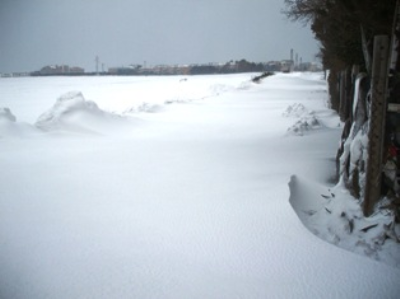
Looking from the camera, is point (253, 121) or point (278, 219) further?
point (253, 121)

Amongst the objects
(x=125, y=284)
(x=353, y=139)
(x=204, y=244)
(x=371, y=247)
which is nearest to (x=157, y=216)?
(x=204, y=244)

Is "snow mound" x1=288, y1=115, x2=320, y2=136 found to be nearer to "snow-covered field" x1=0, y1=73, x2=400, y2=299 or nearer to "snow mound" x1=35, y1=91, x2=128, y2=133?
"snow-covered field" x1=0, y1=73, x2=400, y2=299

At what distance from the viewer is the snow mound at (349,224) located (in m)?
3.40

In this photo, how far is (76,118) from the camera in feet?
35.4

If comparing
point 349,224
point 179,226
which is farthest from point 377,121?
point 179,226

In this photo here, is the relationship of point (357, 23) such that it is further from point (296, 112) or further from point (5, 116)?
point (5, 116)

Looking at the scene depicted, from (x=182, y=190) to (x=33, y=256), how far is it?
92.6 inches

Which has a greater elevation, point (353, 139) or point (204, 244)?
point (353, 139)

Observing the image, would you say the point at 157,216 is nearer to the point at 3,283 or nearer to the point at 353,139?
the point at 3,283

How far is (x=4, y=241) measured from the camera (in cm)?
377

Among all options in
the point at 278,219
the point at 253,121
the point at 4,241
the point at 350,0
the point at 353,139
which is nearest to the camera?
the point at 4,241

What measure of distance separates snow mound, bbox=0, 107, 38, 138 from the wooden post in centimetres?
913

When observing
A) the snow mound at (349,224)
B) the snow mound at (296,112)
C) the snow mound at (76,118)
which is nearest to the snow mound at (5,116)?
the snow mound at (76,118)

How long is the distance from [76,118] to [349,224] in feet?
30.0
